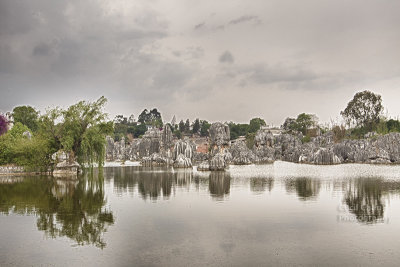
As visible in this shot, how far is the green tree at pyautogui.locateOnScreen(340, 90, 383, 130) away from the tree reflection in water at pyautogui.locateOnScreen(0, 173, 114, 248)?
283 feet

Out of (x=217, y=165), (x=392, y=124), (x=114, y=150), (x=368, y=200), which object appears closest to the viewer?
(x=368, y=200)

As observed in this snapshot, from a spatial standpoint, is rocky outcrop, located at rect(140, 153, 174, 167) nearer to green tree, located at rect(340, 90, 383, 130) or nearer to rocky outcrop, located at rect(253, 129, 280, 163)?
rocky outcrop, located at rect(253, 129, 280, 163)

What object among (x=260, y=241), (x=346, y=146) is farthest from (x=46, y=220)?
(x=346, y=146)

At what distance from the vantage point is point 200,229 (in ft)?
47.5

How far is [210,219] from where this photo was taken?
16.4m

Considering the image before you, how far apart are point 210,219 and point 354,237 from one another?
6130 mm

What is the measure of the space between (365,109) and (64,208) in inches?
3675

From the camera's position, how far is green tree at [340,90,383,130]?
9476 cm

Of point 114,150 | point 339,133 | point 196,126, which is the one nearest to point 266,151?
point 339,133

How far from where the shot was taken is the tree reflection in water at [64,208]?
1400 centimetres

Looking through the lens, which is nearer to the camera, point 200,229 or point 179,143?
point 200,229

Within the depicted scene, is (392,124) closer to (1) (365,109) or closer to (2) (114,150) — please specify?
(1) (365,109)

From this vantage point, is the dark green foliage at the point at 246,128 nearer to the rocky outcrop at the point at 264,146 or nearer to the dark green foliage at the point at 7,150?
the rocky outcrop at the point at 264,146

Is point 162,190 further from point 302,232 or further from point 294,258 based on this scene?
point 294,258
